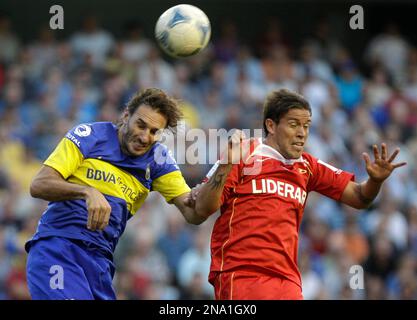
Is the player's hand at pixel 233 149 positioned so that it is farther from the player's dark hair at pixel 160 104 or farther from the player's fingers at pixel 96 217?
the player's fingers at pixel 96 217

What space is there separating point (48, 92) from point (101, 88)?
2.96 feet

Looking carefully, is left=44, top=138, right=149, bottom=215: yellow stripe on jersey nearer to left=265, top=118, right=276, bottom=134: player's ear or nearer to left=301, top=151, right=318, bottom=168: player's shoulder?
left=265, top=118, right=276, bottom=134: player's ear

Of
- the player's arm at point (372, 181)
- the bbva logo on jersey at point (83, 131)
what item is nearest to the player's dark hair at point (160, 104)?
the bbva logo on jersey at point (83, 131)

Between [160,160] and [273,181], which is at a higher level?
[160,160]

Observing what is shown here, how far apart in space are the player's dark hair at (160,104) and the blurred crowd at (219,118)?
472 cm

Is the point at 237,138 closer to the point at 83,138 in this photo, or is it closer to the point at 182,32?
the point at 83,138

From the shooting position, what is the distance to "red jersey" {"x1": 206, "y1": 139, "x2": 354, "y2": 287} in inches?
278

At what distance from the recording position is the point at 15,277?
12031 mm

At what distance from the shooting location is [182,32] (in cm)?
805

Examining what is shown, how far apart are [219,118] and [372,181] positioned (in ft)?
25.6

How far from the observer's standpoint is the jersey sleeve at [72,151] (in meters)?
7.10

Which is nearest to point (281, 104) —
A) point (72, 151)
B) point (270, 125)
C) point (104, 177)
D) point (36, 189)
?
point (270, 125)

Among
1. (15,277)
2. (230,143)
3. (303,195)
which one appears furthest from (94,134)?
(15,277)

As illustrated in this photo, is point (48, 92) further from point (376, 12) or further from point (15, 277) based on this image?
point (376, 12)
